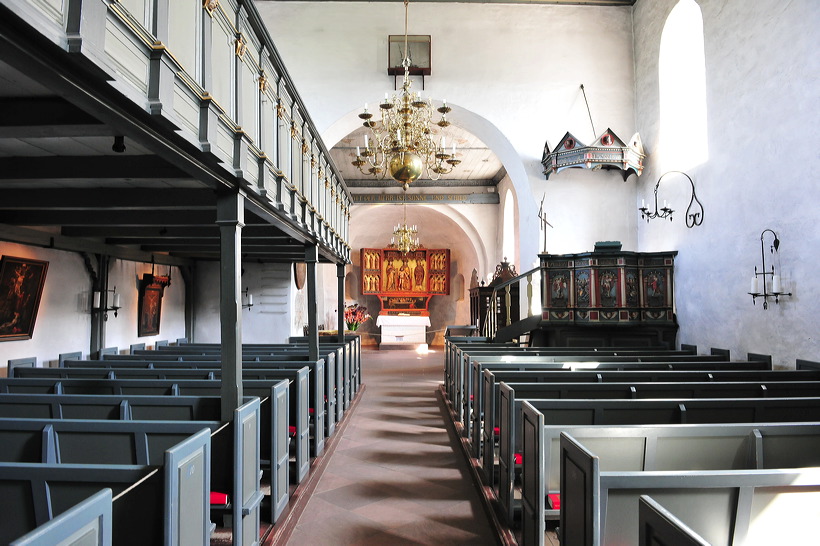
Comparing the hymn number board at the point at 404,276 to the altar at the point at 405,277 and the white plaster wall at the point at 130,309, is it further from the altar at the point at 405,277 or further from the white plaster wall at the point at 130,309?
the white plaster wall at the point at 130,309

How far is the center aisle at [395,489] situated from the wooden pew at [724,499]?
1.92 m

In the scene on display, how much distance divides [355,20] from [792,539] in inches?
507

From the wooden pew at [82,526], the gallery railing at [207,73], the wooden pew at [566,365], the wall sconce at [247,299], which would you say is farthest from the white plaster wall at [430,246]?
the wooden pew at [82,526]

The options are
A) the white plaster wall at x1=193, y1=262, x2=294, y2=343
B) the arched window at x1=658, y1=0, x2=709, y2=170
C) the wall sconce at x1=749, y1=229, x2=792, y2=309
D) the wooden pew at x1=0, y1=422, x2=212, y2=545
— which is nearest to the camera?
the wooden pew at x1=0, y1=422, x2=212, y2=545

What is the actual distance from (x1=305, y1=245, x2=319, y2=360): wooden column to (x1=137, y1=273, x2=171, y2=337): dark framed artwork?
417 cm

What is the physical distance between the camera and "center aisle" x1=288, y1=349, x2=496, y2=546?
13.9 feet

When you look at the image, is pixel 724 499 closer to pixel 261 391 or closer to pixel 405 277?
pixel 261 391

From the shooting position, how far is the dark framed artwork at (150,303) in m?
10.1

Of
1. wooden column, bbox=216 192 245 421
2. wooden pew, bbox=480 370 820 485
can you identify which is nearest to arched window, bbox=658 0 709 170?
wooden pew, bbox=480 370 820 485

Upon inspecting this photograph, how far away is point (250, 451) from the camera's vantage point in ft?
12.6

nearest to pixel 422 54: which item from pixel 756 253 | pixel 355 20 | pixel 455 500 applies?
pixel 355 20

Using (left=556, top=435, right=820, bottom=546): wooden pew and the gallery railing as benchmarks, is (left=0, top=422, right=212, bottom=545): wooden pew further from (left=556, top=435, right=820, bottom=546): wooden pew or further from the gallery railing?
(left=556, top=435, right=820, bottom=546): wooden pew

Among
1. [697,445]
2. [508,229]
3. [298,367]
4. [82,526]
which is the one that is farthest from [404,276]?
[82,526]

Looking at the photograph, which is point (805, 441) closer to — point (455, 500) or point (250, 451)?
point (455, 500)
